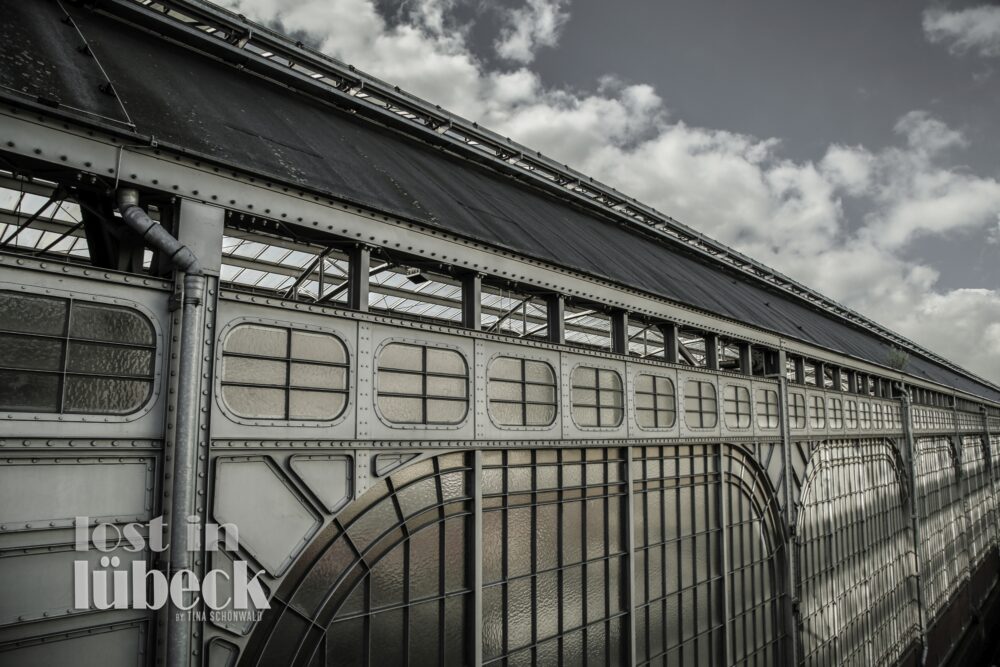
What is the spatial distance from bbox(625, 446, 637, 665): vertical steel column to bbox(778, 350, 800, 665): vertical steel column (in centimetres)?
843

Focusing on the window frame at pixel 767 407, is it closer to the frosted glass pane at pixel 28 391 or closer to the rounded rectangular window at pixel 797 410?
the rounded rectangular window at pixel 797 410

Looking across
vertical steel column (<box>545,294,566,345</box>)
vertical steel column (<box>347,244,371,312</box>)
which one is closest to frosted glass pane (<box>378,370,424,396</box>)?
vertical steel column (<box>347,244,371,312</box>)

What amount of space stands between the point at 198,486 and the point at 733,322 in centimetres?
1486

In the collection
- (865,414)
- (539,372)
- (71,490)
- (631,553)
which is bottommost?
(631,553)

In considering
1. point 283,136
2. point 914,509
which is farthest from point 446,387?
point 914,509

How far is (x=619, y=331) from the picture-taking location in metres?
13.7

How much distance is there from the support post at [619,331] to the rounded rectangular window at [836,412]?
538 inches

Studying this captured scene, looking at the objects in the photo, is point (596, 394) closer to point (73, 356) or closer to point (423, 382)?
point (423, 382)

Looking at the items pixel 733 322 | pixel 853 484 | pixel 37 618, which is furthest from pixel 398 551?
pixel 853 484

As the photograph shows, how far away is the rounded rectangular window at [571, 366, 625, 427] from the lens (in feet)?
39.8

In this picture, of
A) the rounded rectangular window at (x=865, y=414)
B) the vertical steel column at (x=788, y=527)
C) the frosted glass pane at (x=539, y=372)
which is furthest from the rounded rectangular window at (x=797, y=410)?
the frosted glass pane at (x=539, y=372)

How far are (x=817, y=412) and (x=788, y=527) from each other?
4.68 meters

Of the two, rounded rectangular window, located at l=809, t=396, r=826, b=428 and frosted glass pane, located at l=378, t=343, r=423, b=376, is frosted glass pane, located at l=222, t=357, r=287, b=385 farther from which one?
rounded rectangular window, located at l=809, t=396, r=826, b=428

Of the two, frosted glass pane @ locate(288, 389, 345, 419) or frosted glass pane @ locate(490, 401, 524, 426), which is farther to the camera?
frosted glass pane @ locate(490, 401, 524, 426)
